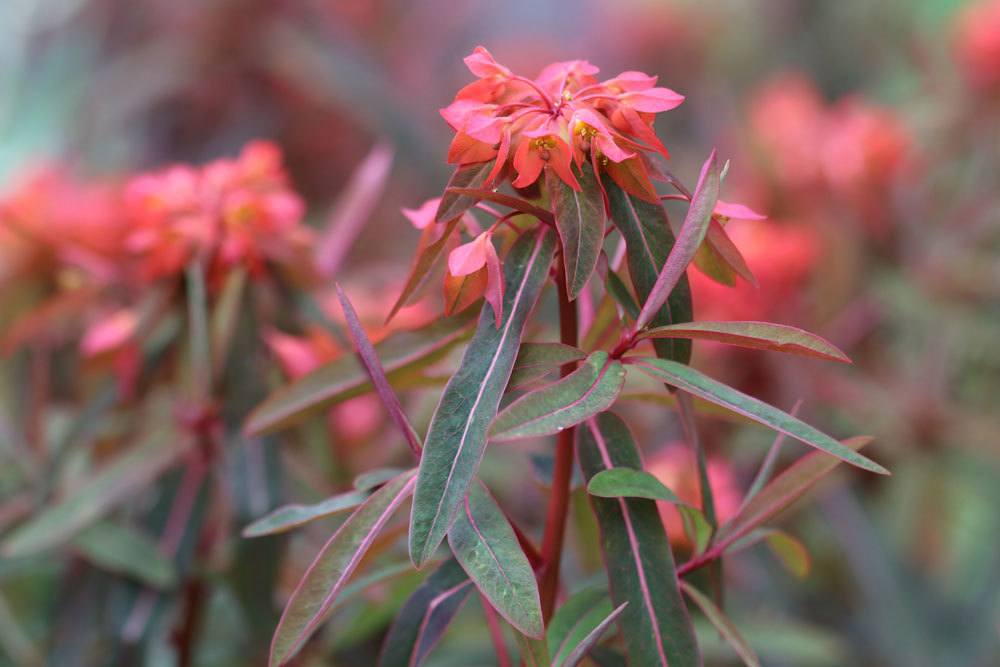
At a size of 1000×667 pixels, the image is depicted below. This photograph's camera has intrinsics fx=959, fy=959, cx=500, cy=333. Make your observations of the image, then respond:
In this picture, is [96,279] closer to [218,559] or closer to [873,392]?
[218,559]

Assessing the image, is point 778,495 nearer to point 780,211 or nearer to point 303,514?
point 303,514

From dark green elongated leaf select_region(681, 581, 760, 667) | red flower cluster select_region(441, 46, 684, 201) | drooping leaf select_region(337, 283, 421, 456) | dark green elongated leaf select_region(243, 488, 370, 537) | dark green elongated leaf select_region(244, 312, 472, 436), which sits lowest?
dark green elongated leaf select_region(681, 581, 760, 667)

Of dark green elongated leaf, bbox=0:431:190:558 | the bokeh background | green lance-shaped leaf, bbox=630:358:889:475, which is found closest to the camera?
green lance-shaped leaf, bbox=630:358:889:475

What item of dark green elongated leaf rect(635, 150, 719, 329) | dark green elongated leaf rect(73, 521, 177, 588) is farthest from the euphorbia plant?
dark green elongated leaf rect(73, 521, 177, 588)

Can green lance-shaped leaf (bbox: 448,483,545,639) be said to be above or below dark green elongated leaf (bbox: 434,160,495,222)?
below

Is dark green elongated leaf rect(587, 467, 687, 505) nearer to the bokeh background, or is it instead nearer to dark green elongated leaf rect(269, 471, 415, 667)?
dark green elongated leaf rect(269, 471, 415, 667)

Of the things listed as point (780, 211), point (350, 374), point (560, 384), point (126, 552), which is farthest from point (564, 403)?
point (780, 211)

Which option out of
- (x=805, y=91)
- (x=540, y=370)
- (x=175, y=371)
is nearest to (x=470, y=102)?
(x=540, y=370)
